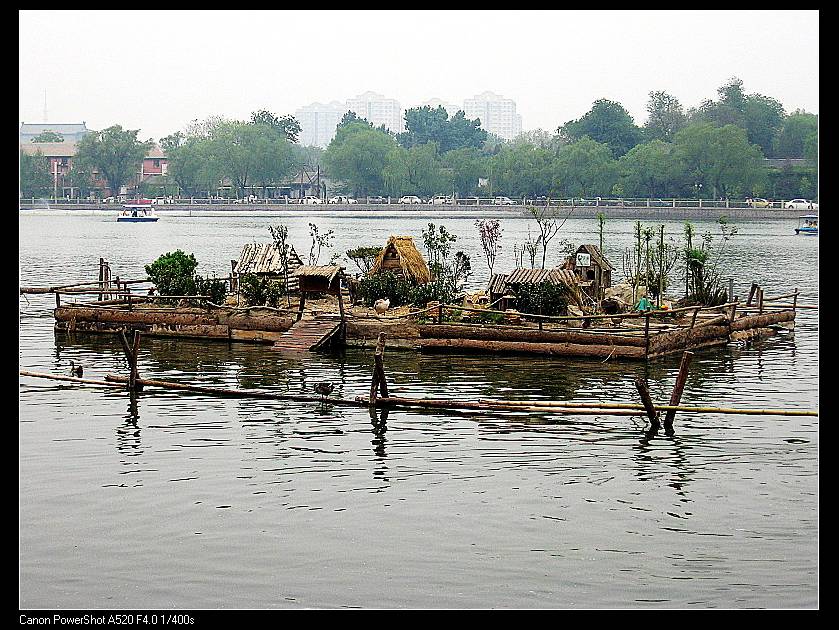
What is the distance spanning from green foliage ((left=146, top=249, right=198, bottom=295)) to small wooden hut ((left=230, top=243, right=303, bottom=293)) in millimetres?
1447

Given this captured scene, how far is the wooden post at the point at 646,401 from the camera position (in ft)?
50.3

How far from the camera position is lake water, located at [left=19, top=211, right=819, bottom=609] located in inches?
417

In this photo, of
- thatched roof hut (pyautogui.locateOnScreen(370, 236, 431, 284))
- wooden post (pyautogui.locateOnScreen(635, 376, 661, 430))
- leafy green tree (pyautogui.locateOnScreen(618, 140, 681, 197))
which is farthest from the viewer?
leafy green tree (pyautogui.locateOnScreen(618, 140, 681, 197))

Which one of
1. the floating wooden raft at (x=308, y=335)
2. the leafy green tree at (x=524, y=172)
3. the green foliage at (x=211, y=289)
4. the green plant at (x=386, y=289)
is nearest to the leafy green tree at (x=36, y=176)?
the leafy green tree at (x=524, y=172)

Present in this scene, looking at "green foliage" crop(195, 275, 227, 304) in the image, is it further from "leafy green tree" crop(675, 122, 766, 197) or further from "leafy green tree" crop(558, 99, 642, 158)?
"leafy green tree" crop(558, 99, 642, 158)

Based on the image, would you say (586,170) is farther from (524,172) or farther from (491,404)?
(491,404)

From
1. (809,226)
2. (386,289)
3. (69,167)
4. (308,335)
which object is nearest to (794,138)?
(809,226)

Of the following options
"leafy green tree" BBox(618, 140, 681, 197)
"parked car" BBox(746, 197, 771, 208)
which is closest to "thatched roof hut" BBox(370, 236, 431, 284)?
"parked car" BBox(746, 197, 771, 208)

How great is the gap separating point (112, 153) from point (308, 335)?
119m

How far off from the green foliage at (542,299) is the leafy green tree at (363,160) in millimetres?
107844

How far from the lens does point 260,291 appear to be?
2725 centimetres

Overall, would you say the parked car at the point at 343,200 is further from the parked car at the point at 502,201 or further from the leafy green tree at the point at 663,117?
the leafy green tree at the point at 663,117
